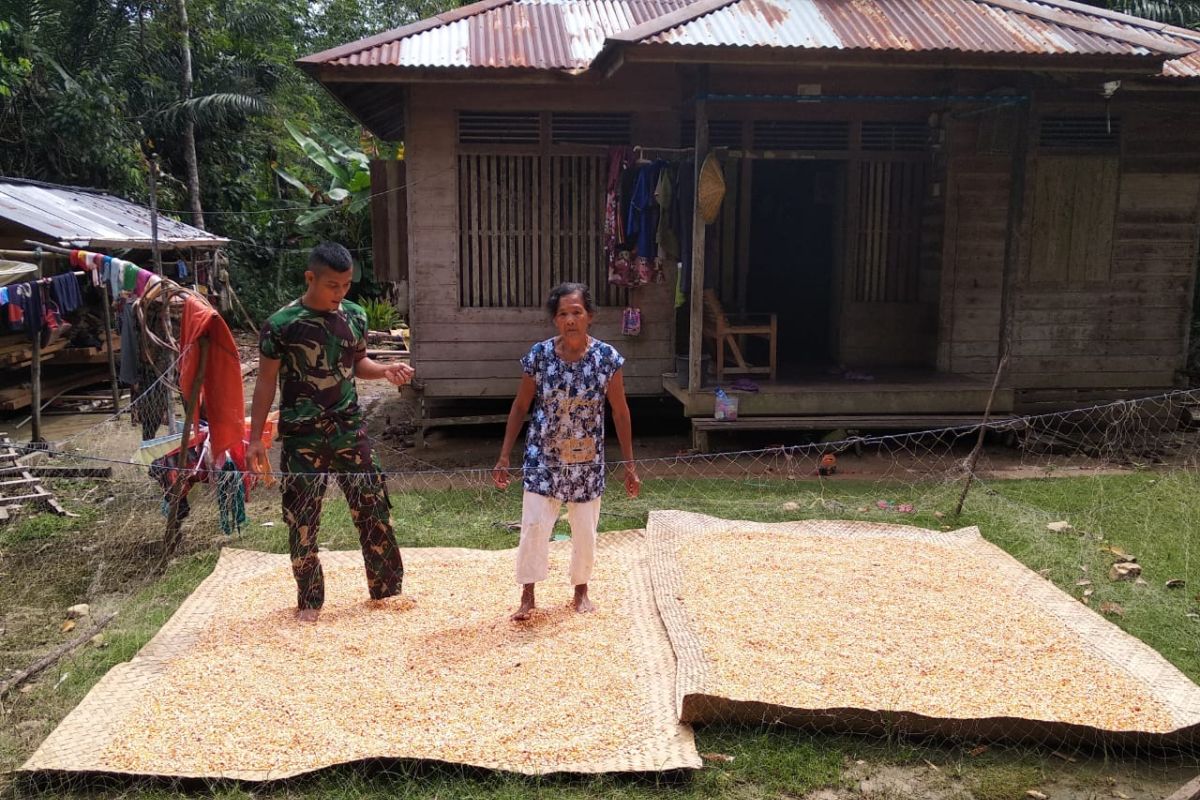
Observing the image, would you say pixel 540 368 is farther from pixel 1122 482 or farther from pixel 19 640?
pixel 1122 482

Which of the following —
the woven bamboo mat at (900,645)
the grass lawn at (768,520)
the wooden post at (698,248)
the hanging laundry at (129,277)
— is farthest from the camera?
the wooden post at (698,248)

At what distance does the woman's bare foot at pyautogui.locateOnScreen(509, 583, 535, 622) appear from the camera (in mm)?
4465

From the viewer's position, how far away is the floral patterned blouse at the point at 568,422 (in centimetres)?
436

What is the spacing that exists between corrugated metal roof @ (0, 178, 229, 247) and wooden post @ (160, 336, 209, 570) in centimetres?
536

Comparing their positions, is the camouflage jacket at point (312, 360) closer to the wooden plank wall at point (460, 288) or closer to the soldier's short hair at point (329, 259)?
the soldier's short hair at point (329, 259)

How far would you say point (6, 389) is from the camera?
35.9 ft

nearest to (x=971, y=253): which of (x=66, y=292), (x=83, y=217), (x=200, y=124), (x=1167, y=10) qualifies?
(x=1167, y=10)

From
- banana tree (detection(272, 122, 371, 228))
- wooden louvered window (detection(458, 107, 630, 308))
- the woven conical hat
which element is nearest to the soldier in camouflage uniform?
the woven conical hat

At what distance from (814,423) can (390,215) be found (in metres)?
4.25

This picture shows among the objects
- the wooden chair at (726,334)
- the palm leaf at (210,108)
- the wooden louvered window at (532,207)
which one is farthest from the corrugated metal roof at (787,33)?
the palm leaf at (210,108)

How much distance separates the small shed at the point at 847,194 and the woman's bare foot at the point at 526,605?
12.3 feet

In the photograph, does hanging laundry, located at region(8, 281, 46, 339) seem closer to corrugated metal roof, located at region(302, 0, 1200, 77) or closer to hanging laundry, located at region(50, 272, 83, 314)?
hanging laundry, located at region(50, 272, 83, 314)

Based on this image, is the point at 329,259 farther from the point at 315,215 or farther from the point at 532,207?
the point at 315,215

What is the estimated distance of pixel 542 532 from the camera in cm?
440
